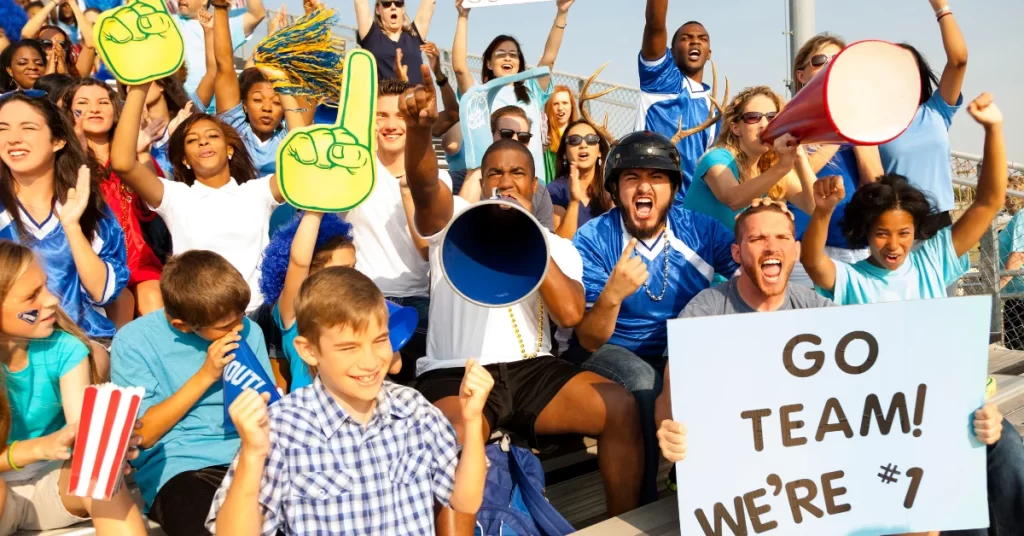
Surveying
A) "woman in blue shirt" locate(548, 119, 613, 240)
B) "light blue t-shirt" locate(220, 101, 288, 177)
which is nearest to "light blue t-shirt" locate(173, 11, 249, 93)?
"light blue t-shirt" locate(220, 101, 288, 177)

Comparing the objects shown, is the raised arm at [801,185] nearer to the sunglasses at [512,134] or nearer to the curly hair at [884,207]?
the curly hair at [884,207]

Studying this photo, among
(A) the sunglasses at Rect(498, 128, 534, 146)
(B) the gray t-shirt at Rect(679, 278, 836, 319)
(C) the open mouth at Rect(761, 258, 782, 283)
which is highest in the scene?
(A) the sunglasses at Rect(498, 128, 534, 146)

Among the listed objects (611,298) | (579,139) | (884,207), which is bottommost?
(611,298)

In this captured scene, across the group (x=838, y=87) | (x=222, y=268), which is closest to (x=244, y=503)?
(x=222, y=268)

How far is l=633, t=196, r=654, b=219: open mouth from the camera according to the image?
362 centimetres

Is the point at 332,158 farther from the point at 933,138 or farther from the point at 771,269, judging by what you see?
the point at 933,138

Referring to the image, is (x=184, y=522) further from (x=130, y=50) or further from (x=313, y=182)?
(x=130, y=50)

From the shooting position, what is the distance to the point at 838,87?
2.98 m

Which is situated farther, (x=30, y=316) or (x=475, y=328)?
(x=475, y=328)

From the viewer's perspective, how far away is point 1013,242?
6320 mm

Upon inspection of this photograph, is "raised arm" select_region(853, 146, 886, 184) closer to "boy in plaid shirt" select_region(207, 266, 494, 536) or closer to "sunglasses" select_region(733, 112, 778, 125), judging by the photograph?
"sunglasses" select_region(733, 112, 778, 125)

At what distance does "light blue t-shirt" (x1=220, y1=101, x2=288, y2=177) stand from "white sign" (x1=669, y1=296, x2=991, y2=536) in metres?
2.91

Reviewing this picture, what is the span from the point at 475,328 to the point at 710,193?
1.53 metres

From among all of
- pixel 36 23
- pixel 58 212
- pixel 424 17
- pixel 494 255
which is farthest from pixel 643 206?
pixel 36 23
